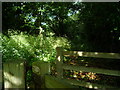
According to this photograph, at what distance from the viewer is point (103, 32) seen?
15.1 feet

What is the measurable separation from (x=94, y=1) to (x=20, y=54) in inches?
166

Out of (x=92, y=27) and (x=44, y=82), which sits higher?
(x=92, y=27)

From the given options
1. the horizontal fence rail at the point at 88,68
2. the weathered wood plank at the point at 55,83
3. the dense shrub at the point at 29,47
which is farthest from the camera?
the dense shrub at the point at 29,47

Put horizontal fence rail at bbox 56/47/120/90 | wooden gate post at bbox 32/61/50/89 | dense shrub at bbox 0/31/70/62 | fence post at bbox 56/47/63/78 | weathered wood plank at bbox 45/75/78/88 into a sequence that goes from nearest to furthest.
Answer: weathered wood plank at bbox 45/75/78/88
wooden gate post at bbox 32/61/50/89
horizontal fence rail at bbox 56/47/120/90
fence post at bbox 56/47/63/78
dense shrub at bbox 0/31/70/62

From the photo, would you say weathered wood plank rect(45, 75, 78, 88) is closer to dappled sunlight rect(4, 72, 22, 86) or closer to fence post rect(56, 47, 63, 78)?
dappled sunlight rect(4, 72, 22, 86)

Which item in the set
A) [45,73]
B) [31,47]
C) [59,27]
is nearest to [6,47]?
[31,47]

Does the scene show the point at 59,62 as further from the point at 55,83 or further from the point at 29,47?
the point at 29,47

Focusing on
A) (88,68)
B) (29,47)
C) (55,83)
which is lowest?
(88,68)

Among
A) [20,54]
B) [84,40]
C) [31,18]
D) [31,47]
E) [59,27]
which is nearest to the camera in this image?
[84,40]

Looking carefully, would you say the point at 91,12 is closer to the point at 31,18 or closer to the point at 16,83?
the point at 16,83

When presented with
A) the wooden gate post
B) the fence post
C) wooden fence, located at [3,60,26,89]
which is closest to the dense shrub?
the fence post

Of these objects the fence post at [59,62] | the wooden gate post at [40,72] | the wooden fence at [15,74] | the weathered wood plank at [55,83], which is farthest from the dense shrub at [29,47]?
the weathered wood plank at [55,83]

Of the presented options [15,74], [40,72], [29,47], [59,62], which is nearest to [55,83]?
[40,72]

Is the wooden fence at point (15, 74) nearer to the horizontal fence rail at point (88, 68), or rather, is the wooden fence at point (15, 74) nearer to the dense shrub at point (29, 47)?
the horizontal fence rail at point (88, 68)
